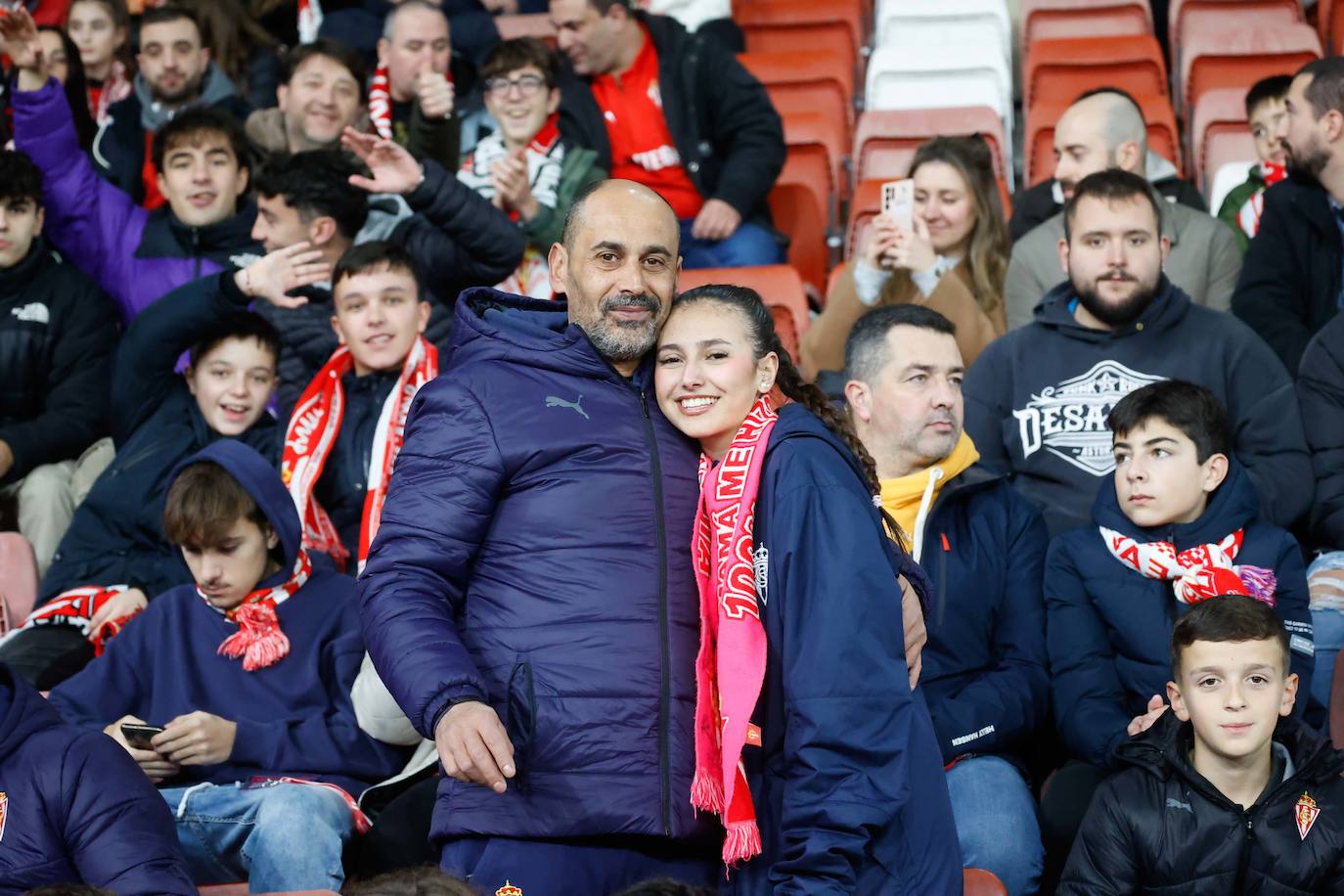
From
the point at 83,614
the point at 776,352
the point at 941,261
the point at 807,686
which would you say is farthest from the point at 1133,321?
the point at 83,614

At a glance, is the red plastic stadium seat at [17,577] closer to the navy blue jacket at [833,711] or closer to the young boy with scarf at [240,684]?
the young boy with scarf at [240,684]

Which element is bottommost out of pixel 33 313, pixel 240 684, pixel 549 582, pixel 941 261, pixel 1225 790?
pixel 1225 790

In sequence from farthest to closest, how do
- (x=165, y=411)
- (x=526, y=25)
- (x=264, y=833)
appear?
→ (x=526, y=25), (x=165, y=411), (x=264, y=833)

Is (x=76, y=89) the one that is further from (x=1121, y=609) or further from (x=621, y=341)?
(x=1121, y=609)

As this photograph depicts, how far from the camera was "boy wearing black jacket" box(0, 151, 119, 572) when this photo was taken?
5.52m

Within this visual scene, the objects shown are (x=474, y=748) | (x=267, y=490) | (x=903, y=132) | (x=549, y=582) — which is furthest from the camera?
(x=903, y=132)

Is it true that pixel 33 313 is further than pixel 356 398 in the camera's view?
Yes

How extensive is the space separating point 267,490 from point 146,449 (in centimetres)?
107

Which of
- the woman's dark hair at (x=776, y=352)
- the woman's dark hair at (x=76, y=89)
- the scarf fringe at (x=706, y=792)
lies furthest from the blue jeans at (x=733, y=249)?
the scarf fringe at (x=706, y=792)

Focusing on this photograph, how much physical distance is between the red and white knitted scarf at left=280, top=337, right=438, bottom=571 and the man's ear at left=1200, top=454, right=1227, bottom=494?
1.97 m

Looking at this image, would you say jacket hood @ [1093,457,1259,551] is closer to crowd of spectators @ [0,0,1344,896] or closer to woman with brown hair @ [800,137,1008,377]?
crowd of spectators @ [0,0,1344,896]

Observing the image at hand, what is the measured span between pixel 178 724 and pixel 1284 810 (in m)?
2.28

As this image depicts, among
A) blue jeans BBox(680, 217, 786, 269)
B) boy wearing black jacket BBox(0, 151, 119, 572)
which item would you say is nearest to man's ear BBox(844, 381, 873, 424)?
blue jeans BBox(680, 217, 786, 269)

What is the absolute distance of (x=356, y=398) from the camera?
4906 mm
